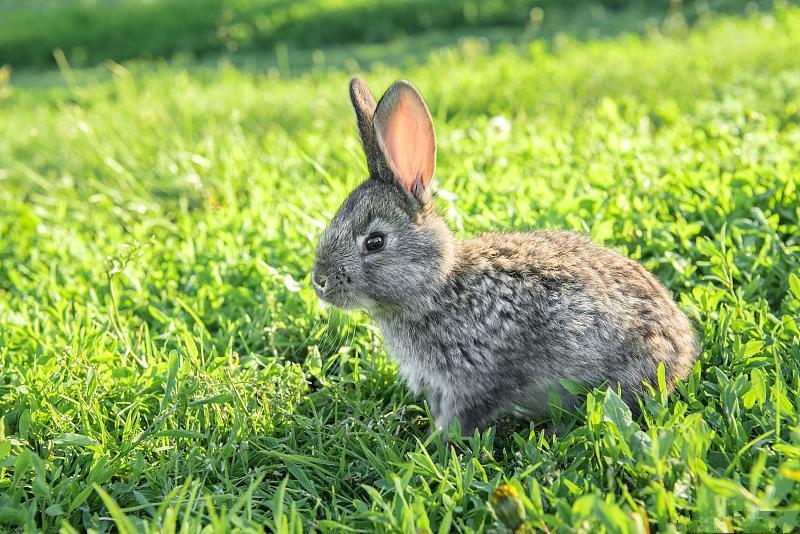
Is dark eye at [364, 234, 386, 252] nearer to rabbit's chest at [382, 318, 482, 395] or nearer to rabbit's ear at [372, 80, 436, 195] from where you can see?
rabbit's ear at [372, 80, 436, 195]

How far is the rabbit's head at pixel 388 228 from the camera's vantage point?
319 centimetres

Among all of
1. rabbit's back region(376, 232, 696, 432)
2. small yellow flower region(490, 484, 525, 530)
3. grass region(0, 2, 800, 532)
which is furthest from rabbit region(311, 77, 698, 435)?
small yellow flower region(490, 484, 525, 530)

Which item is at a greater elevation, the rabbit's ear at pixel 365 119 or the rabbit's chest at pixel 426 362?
the rabbit's ear at pixel 365 119

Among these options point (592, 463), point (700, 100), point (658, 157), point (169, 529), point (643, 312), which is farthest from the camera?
point (700, 100)

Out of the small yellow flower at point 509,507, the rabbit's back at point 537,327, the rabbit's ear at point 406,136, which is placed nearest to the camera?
the small yellow flower at point 509,507

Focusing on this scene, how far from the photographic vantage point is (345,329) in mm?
3572

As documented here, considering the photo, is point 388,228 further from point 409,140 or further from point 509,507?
point 509,507

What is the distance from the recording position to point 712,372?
10.00 feet

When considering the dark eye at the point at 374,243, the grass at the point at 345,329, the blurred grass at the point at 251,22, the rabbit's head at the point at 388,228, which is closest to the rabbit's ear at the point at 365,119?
the rabbit's head at the point at 388,228

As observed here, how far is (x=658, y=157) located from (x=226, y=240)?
263cm

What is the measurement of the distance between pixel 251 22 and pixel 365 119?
992 cm

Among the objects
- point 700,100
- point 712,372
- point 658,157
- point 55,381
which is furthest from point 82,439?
point 700,100

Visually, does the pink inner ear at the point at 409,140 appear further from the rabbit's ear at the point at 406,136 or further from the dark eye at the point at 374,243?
the dark eye at the point at 374,243

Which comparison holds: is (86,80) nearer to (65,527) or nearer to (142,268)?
(142,268)
